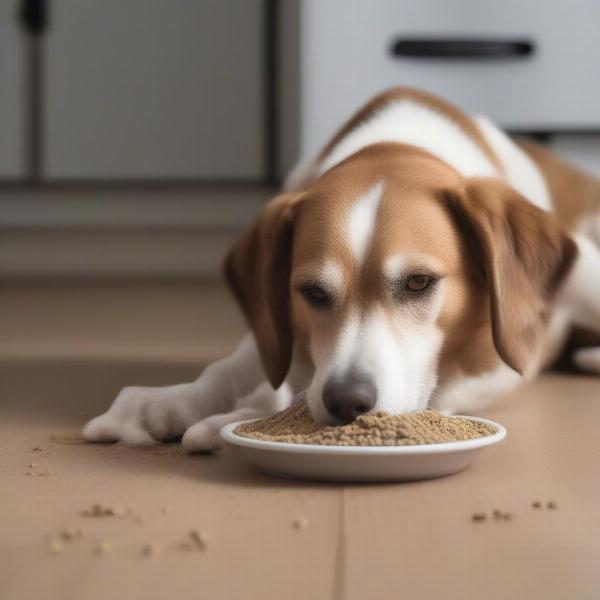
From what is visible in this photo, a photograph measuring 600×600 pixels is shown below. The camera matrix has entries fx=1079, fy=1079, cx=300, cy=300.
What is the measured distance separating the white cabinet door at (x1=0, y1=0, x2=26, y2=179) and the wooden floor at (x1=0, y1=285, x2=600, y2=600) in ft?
10.1

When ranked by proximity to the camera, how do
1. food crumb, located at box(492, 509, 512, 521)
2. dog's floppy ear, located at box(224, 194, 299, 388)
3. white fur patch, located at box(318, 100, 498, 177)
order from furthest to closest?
white fur patch, located at box(318, 100, 498, 177)
dog's floppy ear, located at box(224, 194, 299, 388)
food crumb, located at box(492, 509, 512, 521)

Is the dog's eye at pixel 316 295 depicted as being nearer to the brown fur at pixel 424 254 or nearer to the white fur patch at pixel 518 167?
the brown fur at pixel 424 254

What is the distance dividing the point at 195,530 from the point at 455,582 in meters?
0.31

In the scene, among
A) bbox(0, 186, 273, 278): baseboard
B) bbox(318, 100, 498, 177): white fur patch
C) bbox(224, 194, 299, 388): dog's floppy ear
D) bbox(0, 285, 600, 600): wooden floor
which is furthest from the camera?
bbox(0, 186, 273, 278): baseboard

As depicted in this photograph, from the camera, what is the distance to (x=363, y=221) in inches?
65.6

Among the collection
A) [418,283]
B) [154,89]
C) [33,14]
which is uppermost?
[33,14]

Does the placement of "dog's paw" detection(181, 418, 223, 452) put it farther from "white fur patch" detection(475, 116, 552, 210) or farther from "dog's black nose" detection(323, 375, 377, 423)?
"white fur patch" detection(475, 116, 552, 210)

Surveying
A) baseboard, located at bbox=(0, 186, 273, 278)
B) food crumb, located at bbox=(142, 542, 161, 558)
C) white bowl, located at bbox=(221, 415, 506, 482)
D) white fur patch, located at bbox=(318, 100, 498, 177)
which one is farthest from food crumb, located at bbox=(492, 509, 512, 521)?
baseboard, located at bbox=(0, 186, 273, 278)

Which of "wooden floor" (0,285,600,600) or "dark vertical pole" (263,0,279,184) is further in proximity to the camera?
"dark vertical pole" (263,0,279,184)

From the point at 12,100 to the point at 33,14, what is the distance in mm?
397

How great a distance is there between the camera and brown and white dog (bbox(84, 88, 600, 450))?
1591 millimetres

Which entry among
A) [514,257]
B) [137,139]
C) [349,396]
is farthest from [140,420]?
[137,139]

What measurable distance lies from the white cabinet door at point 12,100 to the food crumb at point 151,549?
406 cm

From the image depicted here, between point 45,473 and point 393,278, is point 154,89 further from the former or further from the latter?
point 45,473
